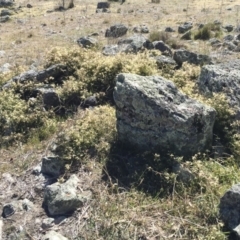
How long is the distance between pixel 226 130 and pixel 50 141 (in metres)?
2.79

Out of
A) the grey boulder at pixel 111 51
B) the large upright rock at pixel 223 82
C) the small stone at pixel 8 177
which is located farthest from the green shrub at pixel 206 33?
A: the small stone at pixel 8 177

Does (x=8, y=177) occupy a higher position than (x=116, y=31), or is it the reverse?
(x=8, y=177)

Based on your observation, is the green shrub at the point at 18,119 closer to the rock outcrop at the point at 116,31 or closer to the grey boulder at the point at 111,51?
the grey boulder at the point at 111,51

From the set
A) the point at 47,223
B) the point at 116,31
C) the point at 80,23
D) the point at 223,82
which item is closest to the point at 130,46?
the point at 223,82

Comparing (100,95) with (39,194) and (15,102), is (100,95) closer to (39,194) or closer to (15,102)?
(15,102)

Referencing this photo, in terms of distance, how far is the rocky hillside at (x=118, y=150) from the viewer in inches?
188

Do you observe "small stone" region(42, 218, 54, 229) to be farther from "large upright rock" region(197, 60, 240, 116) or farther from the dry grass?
the dry grass

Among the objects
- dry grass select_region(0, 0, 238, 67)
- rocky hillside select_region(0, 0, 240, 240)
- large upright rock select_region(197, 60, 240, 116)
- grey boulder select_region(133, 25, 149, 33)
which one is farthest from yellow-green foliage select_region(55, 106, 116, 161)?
grey boulder select_region(133, 25, 149, 33)

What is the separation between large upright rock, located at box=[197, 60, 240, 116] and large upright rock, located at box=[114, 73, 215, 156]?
2.92 ft

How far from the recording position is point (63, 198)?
5.11m

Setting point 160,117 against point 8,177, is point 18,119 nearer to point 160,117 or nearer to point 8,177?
point 8,177

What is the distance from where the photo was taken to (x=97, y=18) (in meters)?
21.0

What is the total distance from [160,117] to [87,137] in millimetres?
1201

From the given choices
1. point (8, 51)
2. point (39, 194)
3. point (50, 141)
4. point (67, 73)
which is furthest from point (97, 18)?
point (39, 194)
